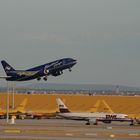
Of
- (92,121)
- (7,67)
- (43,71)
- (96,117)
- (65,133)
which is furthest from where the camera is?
(96,117)

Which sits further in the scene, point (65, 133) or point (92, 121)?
point (92, 121)

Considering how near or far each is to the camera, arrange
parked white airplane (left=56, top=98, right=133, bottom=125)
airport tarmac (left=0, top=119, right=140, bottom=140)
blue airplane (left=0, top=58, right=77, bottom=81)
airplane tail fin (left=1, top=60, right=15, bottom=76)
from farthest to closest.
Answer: parked white airplane (left=56, top=98, right=133, bottom=125)
airplane tail fin (left=1, top=60, right=15, bottom=76)
blue airplane (left=0, top=58, right=77, bottom=81)
airport tarmac (left=0, top=119, right=140, bottom=140)

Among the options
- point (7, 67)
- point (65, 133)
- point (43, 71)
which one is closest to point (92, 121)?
point (7, 67)

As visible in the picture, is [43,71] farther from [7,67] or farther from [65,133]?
[7,67]

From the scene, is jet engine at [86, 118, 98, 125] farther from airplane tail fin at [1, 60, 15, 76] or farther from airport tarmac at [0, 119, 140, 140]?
airport tarmac at [0, 119, 140, 140]

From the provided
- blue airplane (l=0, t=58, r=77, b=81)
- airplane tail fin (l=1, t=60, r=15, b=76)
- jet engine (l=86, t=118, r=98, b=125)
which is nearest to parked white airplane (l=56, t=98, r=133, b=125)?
jet engine (l=86, t=118, r=98, b=125)

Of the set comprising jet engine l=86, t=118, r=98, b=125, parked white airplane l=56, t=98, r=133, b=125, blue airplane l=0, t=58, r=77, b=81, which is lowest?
jet engine l=86, t=118, r=98, b=125

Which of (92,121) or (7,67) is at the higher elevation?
(7,67)

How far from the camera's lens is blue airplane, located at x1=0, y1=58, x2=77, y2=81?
89.3m

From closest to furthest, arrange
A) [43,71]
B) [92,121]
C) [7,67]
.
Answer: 1. [43,71]
2. [7,67]
3. [92,121]

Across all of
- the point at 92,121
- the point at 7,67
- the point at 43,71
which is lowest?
the point at 92,121

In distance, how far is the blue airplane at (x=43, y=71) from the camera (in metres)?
89.3

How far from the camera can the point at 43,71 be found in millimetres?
89625

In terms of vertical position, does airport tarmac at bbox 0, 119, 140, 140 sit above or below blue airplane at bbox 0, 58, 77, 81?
below
